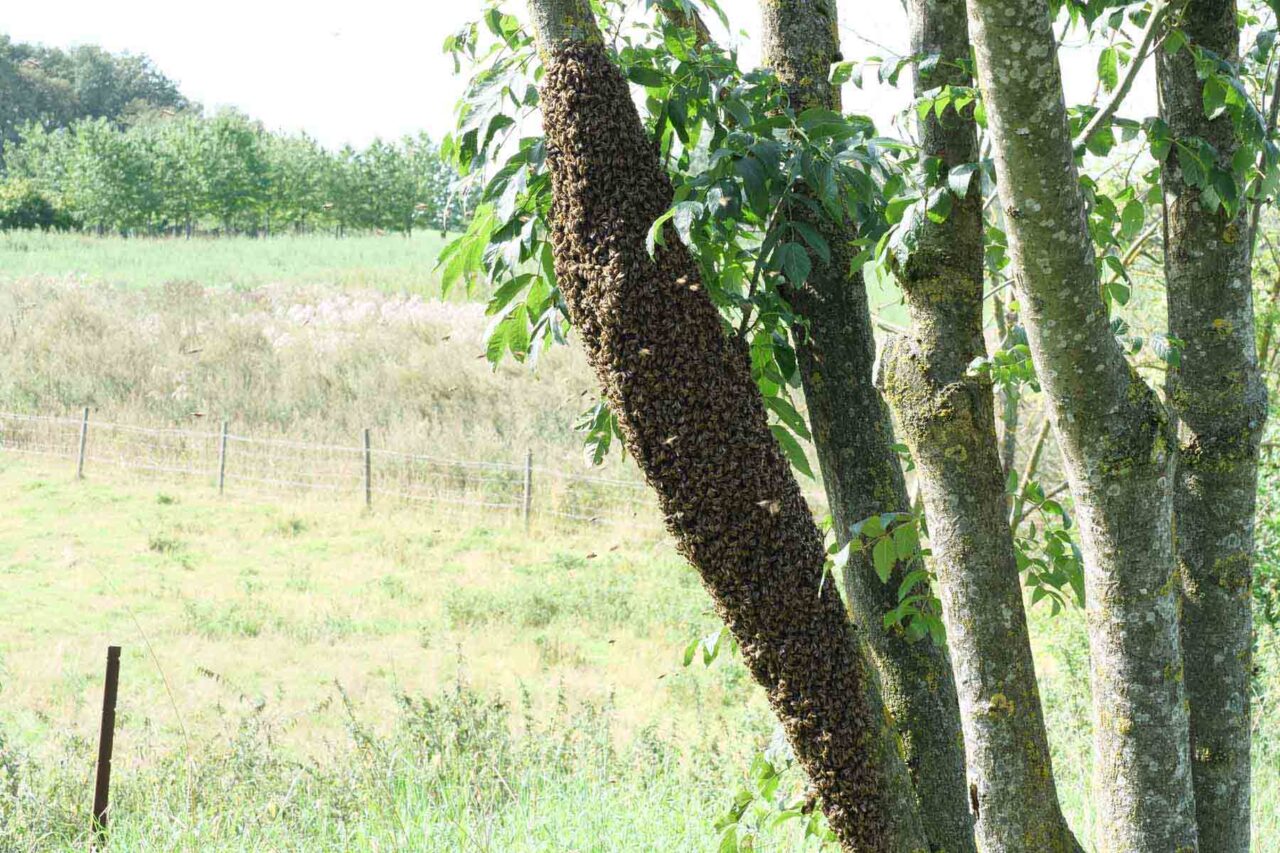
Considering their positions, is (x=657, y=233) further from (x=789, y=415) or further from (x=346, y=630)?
(x=346, y=630)

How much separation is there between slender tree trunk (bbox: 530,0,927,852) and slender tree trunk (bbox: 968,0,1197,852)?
0.51 meters

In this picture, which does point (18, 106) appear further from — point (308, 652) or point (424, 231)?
point (308, 652)

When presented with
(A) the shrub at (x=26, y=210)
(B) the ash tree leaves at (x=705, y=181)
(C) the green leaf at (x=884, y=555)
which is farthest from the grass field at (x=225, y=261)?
(C) the green leaf at (x=884, y=555)

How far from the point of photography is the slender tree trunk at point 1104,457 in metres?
1.43

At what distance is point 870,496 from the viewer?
2.18 meters

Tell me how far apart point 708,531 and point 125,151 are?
42.3 m

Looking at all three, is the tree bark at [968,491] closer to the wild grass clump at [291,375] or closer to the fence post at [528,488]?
the fence post at [528,488]

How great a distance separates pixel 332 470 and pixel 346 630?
5.86 m

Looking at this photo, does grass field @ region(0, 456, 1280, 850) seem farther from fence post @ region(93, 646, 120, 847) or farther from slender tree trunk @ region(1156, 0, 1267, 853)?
slender tree trunk @ region(1156, 0, 1267, 853)

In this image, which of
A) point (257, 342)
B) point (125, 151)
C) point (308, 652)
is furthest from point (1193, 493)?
point (125, 151)

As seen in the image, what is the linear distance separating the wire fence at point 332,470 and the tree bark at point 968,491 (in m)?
11.2

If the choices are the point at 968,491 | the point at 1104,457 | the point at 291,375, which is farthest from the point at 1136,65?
the point at 291,375

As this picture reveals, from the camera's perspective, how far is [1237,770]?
1825 millimetres

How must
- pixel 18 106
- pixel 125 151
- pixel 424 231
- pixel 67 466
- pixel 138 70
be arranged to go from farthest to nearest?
pixel 138 70, pixel 18 106, pixel 424 231, pixel 125 151, pixel 67 466
